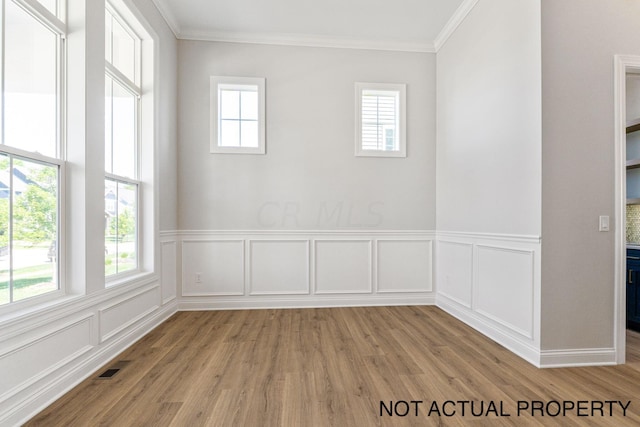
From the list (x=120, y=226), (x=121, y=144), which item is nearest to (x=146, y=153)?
(x=121, y=144)

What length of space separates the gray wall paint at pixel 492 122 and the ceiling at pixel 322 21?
316 millimetres

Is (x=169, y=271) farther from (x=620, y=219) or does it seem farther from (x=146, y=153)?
(x=620, y=219)

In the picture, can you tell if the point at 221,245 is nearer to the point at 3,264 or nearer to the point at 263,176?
the point at 263,176

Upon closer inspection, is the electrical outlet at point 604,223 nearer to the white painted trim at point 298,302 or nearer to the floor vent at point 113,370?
the white painted trim at point 298,302

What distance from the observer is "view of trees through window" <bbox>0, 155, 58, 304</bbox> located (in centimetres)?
165

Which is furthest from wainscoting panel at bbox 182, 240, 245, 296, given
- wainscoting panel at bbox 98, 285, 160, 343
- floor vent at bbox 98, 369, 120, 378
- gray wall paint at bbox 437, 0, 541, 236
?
gray wall paint at bbox 437, 0, 541, 236

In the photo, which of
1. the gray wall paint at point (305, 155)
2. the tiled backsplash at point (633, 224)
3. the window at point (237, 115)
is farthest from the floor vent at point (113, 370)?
the tiled backsplash at point (633, 224)

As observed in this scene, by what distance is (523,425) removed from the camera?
164cm

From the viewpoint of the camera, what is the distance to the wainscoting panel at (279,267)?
3.81 metres

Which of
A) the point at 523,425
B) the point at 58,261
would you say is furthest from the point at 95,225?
the point at 523,425

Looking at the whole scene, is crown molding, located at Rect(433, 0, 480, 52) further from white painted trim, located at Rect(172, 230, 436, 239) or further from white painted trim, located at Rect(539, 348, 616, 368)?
white painted trim, located at Rect(539, 348, 616, 368)

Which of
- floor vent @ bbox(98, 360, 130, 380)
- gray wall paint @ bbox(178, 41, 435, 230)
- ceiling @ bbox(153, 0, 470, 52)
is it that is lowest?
floor vent @ bbox(98, 360, 130, 380)

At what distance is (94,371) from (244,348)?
3.40 feet

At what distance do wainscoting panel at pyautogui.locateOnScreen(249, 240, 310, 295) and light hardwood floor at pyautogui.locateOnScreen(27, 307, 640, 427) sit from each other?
0.78 m
